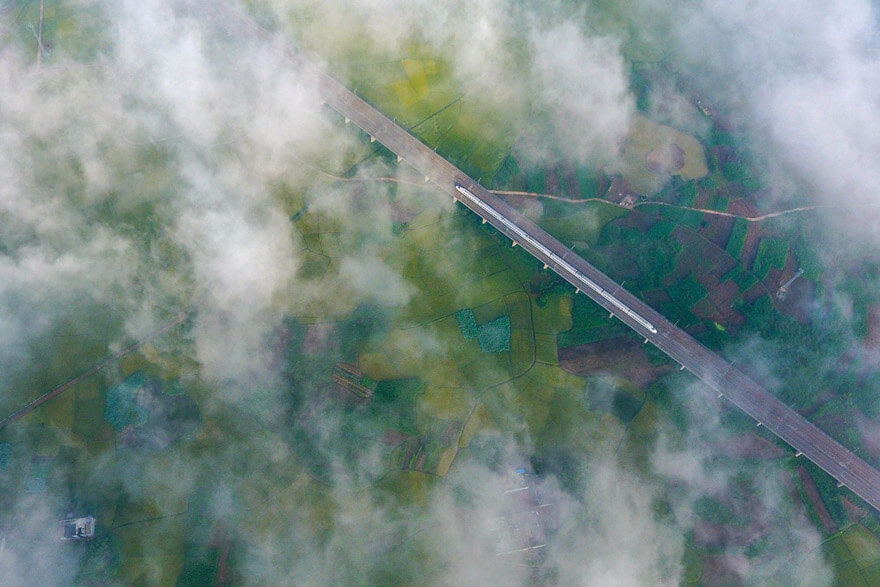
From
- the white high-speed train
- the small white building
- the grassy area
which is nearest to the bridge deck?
the white high-speed train

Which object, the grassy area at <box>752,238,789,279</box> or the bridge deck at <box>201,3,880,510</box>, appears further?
the grassy area at <box>752,238,789,279</box>

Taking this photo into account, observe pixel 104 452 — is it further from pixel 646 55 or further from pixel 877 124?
pixel 877 124

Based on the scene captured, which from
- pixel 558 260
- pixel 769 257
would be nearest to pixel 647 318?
pixel 558 260

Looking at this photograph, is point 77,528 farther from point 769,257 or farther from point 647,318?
point 769,257

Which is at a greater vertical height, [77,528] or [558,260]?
[558,260]

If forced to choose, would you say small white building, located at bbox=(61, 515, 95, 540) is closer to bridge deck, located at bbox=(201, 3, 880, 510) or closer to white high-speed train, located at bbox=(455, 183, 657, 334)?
bridge deck, located at bbox=(201, 3, 880, 510)

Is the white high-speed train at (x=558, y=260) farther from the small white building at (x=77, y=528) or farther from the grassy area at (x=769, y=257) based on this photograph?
the small white building at (x=77, y=528)
